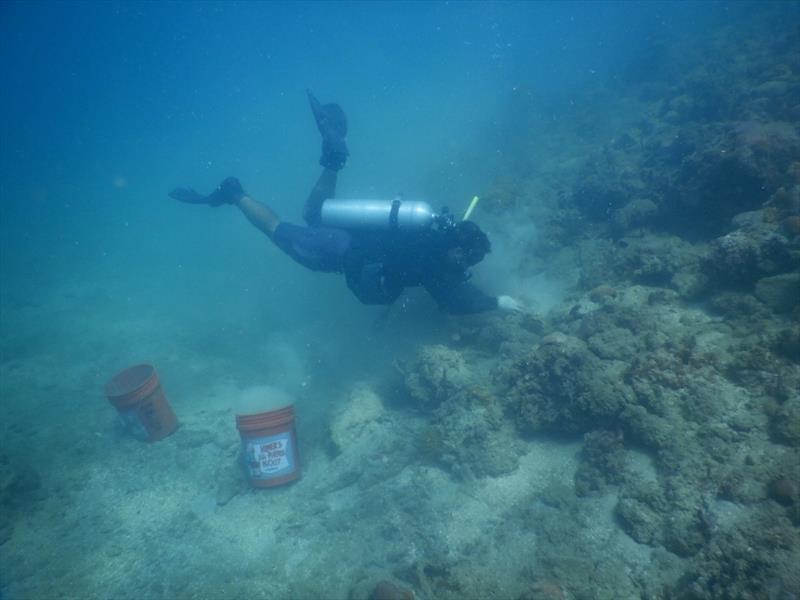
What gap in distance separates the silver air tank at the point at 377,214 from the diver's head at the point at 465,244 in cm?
61

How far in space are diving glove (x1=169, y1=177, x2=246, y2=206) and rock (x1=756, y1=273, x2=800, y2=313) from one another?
11029 millimetres

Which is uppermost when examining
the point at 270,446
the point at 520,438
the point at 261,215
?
the point at 261,215

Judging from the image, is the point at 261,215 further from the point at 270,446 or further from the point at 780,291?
the point at 780,291

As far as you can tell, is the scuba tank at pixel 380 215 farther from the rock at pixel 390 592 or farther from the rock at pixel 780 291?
the rock at pixel 390 592

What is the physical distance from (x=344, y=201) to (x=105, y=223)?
4165 centimetres

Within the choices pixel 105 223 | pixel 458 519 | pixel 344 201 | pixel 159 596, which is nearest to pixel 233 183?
pixel 344 201

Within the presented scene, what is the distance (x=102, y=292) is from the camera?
19.9 metres

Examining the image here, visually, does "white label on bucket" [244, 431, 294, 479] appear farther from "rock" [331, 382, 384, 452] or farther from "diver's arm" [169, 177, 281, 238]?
"diver's arm" [169, 177, 281, 238]

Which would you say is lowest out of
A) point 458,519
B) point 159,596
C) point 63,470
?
point 63,470

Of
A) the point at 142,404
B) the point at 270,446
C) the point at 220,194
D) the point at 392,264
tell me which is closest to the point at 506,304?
the point at 392,264

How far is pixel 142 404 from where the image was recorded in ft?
26.7

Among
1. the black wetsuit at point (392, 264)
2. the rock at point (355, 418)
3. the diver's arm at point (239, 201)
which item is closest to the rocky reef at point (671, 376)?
the rock at point (355, 418)

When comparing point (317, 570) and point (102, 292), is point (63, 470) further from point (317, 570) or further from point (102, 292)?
point (102, 292)

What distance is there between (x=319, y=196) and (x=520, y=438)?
691cm
